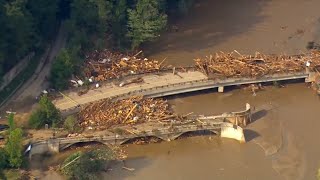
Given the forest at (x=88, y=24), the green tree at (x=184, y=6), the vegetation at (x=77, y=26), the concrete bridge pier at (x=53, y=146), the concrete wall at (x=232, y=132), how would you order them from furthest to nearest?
the green tree at (x=184, y=6)
the forest at (x=88, y=24)
the vegetation at (x=77, y=26)
the concrete wall at (x=232, y=132)
the concrete bridge pier at (x=53, y=146)

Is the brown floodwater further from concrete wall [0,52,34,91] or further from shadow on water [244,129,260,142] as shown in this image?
concrete wall [0,52,34,91]

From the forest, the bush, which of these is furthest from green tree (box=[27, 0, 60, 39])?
the bush

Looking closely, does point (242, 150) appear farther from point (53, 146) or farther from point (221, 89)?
point (53, 146)

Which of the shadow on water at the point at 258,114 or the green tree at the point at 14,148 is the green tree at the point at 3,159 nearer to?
the green tree at the point at 14,148

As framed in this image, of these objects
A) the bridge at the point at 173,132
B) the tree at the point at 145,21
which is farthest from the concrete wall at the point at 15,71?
the tree at the point at 145,21

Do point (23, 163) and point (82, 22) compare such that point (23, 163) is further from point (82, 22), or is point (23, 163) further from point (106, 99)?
point (82, 22)

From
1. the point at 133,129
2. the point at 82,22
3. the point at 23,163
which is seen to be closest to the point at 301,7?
the point at 82,22
